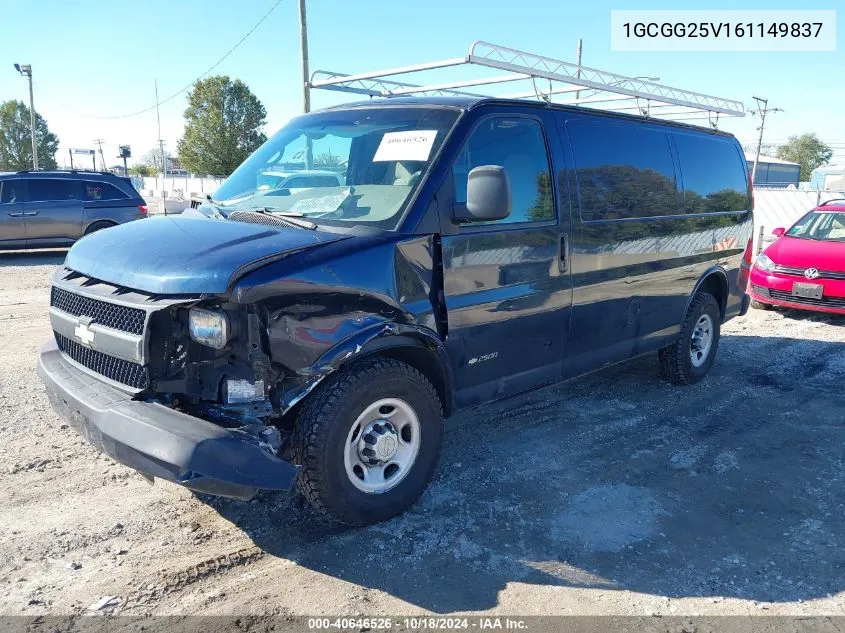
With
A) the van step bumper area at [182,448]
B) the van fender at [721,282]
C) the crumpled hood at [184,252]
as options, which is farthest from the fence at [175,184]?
the van step bumper area at [182,448]

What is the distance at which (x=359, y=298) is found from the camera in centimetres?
329

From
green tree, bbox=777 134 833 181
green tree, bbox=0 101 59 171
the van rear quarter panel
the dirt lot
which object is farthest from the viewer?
green tree, bbox=777 134 833 181

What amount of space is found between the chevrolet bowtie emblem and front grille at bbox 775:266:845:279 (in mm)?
9151

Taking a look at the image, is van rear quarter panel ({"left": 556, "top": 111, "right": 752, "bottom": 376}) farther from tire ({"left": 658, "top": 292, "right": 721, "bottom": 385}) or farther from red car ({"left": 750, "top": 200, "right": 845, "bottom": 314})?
red car ({"left": 750, "top": 200, "right": 845, "bottom": 314})

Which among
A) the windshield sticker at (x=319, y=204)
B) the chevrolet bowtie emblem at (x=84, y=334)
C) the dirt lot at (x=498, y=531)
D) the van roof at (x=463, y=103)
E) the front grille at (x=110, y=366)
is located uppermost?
the van roof at (x=463, y=103)

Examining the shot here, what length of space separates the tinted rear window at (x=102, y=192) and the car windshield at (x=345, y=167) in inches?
457

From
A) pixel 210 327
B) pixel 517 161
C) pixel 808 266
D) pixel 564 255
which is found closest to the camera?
pixel 210 327

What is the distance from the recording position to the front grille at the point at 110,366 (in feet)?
10.2

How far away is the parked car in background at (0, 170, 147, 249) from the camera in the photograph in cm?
1369

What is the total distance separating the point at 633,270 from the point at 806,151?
10097 centimetres

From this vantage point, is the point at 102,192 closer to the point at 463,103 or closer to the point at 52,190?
the point at 52,190

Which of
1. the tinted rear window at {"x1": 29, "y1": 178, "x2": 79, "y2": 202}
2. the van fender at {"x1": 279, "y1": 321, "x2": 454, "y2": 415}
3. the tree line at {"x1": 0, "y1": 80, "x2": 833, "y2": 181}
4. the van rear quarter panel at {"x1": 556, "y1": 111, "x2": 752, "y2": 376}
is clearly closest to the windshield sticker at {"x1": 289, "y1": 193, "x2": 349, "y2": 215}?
the van fender at {"x1": 279, "y1": 321, "x2": 454, "y2": 415}

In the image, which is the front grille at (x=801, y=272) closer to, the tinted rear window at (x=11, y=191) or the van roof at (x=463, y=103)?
the van roof at (x=463, y=103)

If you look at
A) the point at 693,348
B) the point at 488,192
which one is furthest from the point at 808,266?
the point at 488,192
